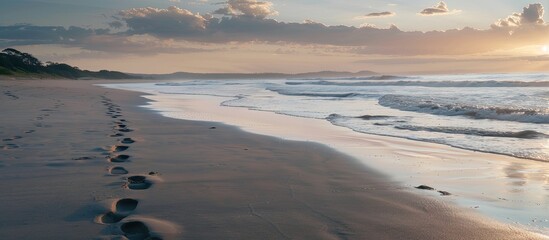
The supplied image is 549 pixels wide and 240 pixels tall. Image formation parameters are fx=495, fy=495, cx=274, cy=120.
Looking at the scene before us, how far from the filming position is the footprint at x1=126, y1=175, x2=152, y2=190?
182 inches

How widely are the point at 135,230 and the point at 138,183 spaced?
1.52 meters

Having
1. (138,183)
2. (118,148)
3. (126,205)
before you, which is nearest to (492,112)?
(118,148)

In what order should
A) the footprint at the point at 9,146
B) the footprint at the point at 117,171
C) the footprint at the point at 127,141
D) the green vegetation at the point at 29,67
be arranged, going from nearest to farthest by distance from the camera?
1. the footprint at the point at 117,171
2. the footprint at the point at 9,146
3. the footprint at the point at 127,141
4. the green vegetation at the point at 29,67

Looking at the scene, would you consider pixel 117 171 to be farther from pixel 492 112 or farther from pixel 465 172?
pixel 492 112

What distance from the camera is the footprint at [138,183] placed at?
4.63 m

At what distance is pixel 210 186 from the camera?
4.81 meters

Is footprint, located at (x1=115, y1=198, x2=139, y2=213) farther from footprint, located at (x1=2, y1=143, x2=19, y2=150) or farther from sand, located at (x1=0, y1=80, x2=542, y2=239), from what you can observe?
footprint, located at (x1=2, y1=143, x2=19, y2=150)

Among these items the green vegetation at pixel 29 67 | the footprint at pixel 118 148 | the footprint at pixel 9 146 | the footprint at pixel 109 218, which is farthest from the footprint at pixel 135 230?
the green vegetation at pixel 29 67

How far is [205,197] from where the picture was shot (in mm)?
4352

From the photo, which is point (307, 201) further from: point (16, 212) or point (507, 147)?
point (507, 147)

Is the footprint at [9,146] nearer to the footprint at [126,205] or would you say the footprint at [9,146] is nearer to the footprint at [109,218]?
the footprint at [126,205]

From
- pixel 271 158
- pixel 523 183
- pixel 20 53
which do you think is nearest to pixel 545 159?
pixel 523 183

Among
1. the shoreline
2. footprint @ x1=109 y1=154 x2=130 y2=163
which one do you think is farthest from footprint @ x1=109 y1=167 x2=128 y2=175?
the shoreline

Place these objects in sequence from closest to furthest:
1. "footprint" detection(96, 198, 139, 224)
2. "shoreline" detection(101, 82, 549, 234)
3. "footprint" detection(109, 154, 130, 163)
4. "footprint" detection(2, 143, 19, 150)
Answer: "footprint" detection(96, 198, 139, 224), "shoreline" detection(101, 82, 549, 234), "footprint" detection(109, 154, 130, 163), "footprint" detection(2, 143, 19, 150)
